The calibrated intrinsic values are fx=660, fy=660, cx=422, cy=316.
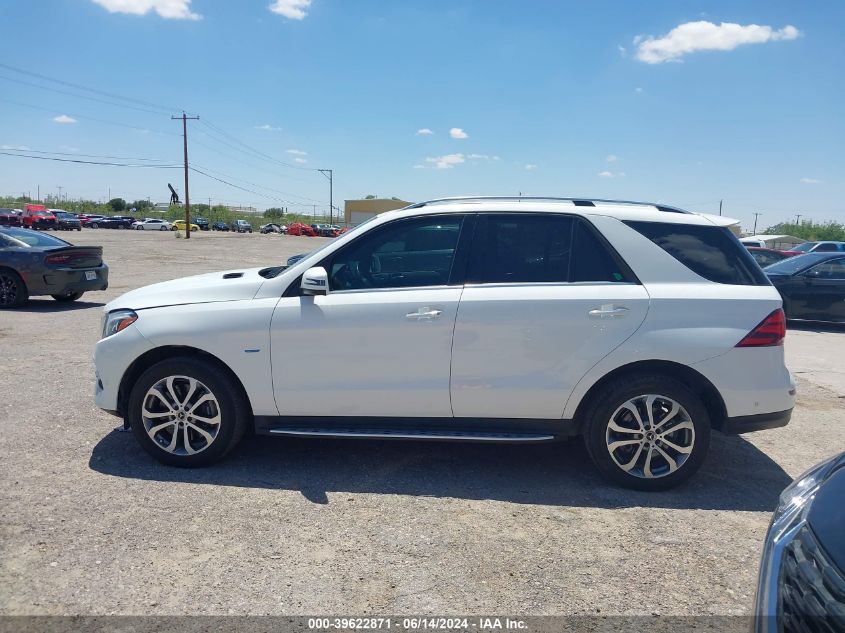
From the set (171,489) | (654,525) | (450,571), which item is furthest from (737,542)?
(171,489)

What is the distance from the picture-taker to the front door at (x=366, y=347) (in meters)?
4.31

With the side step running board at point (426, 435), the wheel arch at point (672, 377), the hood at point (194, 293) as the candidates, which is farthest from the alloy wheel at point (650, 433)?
the hood at point (194, 293)

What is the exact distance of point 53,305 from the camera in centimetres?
1250

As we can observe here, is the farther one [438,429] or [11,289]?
[11,289]

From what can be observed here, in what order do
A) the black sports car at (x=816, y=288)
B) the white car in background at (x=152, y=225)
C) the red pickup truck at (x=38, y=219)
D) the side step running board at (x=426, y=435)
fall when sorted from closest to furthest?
the side step running board at (x=426, y=435) → the black sports car at (x=816, y=288) → the red pickup truck at (x=38, y=219) → the white car in background at (x=152, y=225)

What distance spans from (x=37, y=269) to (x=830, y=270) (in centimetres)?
1424

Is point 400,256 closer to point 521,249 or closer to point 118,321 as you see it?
point 521,249

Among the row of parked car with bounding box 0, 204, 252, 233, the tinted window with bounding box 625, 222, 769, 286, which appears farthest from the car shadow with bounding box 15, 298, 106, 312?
the row of parked car with bounding box 0, 204, 252, 233

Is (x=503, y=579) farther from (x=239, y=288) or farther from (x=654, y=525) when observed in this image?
(x=239, y=288)

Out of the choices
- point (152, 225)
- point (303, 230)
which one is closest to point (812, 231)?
point (303, 230)

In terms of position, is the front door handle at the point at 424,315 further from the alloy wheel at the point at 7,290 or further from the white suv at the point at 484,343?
the alloy wheel at the point at 7,290

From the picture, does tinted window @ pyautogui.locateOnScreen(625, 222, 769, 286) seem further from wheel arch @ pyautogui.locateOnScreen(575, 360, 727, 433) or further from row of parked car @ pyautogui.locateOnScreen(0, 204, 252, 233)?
row of parked car @ pyautogui.locateOnScreen(0, 204, 252, 233)

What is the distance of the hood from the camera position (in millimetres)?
4559

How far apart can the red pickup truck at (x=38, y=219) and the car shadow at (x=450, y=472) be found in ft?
192
